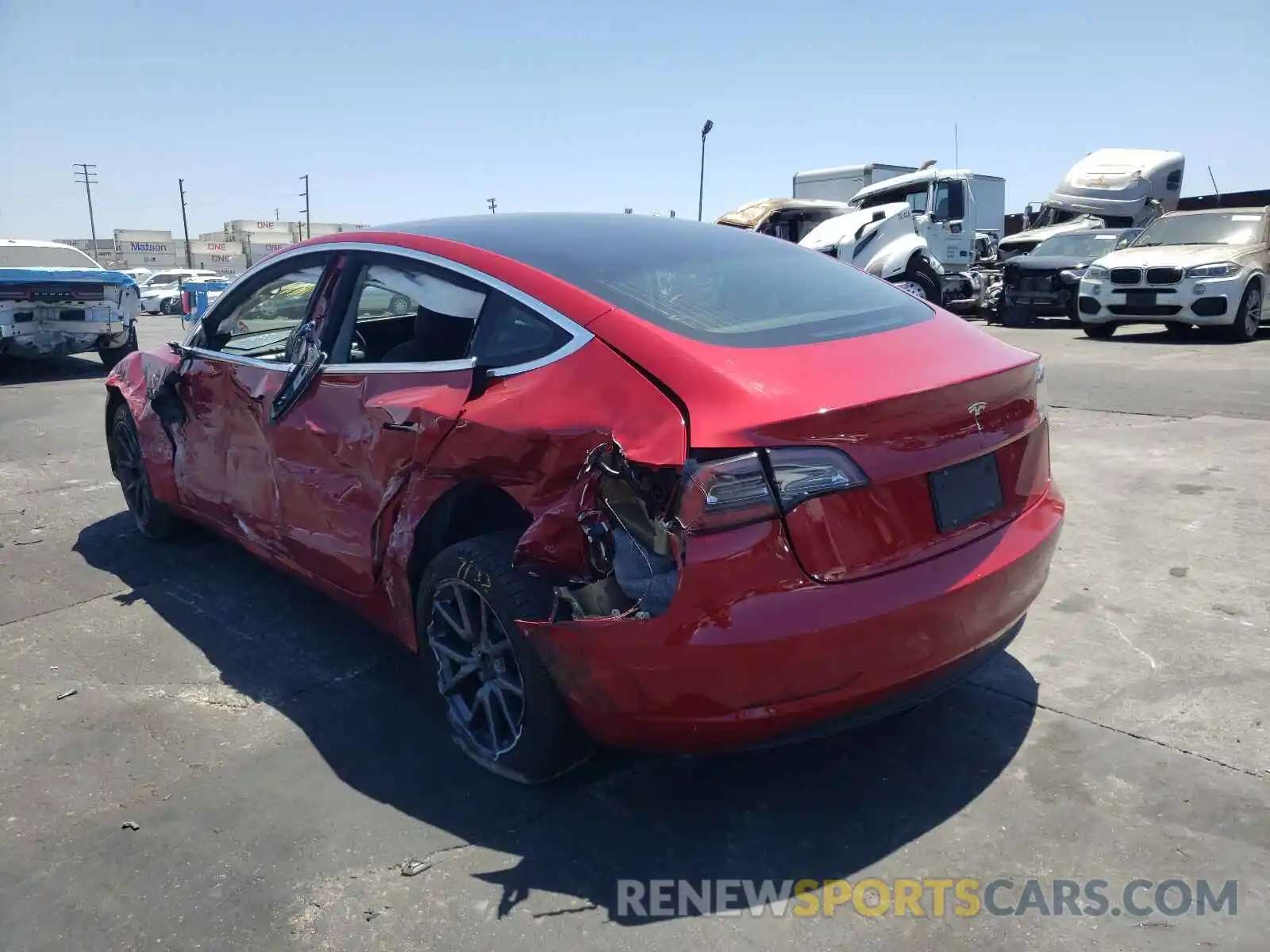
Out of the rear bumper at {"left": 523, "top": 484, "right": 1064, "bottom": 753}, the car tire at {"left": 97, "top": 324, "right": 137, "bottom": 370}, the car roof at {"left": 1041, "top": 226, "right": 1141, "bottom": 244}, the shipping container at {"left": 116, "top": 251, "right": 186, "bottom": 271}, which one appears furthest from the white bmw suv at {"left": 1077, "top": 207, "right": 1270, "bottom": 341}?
the shipping container at {"left": 116, "top": 251, "right": 186, "bottom": 271}

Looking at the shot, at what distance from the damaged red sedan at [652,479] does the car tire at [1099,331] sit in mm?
11858

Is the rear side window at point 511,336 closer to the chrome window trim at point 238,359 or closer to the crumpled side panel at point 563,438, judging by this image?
the crumpled side panel at point 563,438

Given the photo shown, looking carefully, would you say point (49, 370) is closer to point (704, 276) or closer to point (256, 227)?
point (704, 276)

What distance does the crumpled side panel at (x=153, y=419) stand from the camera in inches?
193

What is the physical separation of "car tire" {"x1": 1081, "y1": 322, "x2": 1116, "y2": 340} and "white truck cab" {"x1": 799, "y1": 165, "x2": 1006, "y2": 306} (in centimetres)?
294

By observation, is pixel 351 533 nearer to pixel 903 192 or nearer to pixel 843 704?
pixel 843 704

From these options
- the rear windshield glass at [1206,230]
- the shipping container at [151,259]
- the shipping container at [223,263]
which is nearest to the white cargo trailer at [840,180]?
the rear windshield glass at [1206,230]

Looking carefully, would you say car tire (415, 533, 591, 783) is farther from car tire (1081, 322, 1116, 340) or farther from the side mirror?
car tire (1081, 322, 1116, 340)

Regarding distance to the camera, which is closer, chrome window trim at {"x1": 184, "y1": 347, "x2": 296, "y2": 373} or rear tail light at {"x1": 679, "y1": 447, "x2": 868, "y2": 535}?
rear tail light at {"x1": 679, "y1": 447, "x2": 868, "y2": 535}

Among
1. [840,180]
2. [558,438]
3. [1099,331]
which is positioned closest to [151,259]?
[840,180]

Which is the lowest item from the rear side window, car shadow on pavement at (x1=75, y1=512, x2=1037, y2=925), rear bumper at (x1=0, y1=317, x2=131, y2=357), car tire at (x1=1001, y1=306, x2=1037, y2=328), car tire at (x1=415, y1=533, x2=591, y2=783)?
car shadow on pavement at (x1=75, y1=512, x2=1037, y2=925)

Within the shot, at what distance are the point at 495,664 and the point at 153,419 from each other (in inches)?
119

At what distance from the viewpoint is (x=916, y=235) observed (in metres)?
17.3

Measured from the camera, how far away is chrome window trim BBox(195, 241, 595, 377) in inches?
110
